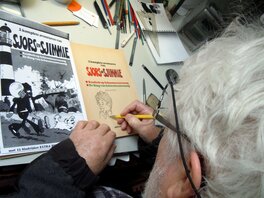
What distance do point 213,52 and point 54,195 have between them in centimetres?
41

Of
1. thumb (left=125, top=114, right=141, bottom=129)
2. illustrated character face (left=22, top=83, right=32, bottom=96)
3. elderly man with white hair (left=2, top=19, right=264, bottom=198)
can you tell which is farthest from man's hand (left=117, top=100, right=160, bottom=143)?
illustrated character face (left=22, top=83, right=32, bottom=96)

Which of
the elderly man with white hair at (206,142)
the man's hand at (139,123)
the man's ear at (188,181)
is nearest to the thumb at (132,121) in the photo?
the man's hand at (139,123)

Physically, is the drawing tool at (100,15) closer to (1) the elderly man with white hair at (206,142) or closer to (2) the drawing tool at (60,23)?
(2) the drawing tool at (60,23)

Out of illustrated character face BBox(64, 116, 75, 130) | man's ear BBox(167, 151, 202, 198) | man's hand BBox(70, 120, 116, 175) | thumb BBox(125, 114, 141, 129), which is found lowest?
man's ear BBox(167, 151, 202, 198)

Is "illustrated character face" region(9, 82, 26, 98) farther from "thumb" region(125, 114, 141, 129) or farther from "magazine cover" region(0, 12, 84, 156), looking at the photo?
"thumb" region(125, 114, 141, 129)

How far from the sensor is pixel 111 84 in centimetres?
77

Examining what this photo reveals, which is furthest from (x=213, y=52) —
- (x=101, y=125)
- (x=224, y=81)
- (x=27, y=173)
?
(x=27, y=173)

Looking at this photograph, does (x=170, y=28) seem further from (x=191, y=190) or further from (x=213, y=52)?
(x=191, y=190)

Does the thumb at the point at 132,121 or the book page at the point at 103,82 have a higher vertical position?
the book page at the point at 103,82

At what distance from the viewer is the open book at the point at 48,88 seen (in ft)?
1.83

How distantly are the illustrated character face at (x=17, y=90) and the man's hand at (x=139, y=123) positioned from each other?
254mm

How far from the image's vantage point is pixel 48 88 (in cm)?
63

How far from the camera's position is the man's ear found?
1.39 feet

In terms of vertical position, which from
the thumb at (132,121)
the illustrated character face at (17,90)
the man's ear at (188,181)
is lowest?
the man's ear at (188,181)
